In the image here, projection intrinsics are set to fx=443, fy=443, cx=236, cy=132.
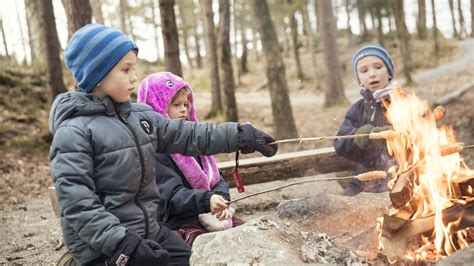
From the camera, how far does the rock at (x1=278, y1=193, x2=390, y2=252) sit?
3.47 meters

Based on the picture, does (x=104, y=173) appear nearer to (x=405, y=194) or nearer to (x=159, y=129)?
(x=159, y=129)

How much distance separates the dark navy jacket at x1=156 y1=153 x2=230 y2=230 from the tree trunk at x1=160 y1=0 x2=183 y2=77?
12.2ft

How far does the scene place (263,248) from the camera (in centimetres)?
241

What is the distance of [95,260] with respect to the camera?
255cm

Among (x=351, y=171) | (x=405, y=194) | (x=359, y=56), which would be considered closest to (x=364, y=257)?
(x=405, y=194)

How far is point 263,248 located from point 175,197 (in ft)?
4.01

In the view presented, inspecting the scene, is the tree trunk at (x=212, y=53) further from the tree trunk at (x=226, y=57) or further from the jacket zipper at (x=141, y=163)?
the jacket zipper at (x=141, y=163)

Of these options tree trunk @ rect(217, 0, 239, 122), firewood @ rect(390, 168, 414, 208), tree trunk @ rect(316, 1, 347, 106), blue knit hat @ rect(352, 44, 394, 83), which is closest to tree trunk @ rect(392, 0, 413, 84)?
tree trunk @ rect(316, 1, 347, 106)

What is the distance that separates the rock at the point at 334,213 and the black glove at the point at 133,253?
1.37 metres

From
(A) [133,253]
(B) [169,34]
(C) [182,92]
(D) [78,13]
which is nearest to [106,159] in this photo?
(A) [133,253]

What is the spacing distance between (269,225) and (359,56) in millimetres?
2523

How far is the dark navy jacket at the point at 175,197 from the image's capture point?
335cm

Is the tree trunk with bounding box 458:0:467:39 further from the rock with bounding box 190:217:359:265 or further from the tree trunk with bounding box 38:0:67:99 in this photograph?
the rock with bounding box 190:217:359:265

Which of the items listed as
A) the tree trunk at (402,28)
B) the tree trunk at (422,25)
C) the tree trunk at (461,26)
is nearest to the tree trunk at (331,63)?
the tree trunk at (402,28)
